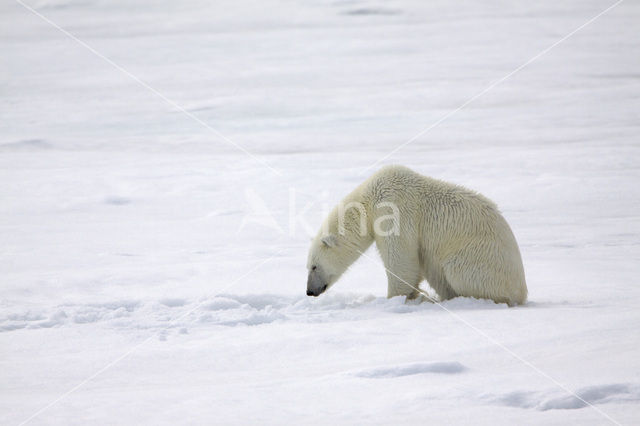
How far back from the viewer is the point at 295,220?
25.1 feet

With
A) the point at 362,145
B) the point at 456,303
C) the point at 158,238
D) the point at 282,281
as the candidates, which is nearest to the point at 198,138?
the point at 362,145

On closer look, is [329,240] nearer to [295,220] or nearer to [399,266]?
[399,266]

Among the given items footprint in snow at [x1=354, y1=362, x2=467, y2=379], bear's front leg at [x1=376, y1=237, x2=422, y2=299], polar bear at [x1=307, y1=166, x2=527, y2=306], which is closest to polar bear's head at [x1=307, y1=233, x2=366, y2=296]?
polar bear at [x1=307, y1=166, x2=527, y2=306]

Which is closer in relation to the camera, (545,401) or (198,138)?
(545,401)

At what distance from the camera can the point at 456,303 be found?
4.48m

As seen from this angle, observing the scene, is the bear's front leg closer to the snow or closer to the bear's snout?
the snow

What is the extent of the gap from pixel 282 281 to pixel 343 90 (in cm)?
1054

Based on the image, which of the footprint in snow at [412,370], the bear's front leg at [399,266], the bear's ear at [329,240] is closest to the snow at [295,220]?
the footprint in snow at [412,370]

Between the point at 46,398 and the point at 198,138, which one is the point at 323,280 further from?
the point at 198,138

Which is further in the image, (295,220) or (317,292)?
(295,220)

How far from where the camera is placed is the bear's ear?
486 cm

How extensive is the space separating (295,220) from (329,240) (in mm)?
2800

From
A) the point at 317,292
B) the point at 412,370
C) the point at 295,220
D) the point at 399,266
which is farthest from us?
the point at 295,220

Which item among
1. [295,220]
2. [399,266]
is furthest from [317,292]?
[295,220]
